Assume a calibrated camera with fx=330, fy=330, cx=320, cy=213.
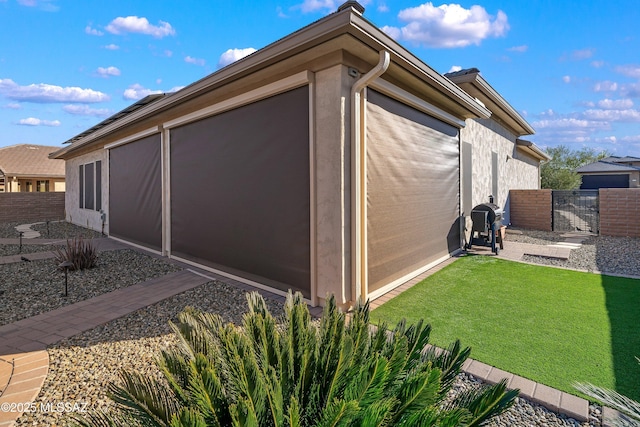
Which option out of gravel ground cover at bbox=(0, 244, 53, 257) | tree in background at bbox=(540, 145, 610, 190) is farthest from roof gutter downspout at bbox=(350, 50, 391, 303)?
tree in background at bbox=(540, 145, 610, 190)

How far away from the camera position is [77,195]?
14.7 metres

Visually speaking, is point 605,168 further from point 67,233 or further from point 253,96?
point 67,233

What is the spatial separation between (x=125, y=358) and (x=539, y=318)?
481cm

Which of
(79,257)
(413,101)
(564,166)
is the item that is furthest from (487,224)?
(564,166)

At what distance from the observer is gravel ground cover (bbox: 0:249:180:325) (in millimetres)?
4852

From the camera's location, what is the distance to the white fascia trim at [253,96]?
15.1 feet

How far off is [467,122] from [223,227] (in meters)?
6.82

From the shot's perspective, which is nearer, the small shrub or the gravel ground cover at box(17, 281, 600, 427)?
the gravel ground cover at box(17, 281, 600, 427)

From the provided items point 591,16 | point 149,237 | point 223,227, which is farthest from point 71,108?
point 591,16

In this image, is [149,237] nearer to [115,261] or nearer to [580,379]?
[115,261]

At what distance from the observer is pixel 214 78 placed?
17.8 feet

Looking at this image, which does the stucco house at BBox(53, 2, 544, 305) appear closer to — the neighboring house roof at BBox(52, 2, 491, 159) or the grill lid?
the neighboring house roof at BBox(52, 2, 491, 159)

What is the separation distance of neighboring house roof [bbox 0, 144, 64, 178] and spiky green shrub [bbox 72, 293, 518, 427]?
30.8 metres

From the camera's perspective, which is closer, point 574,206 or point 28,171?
point 574,206
